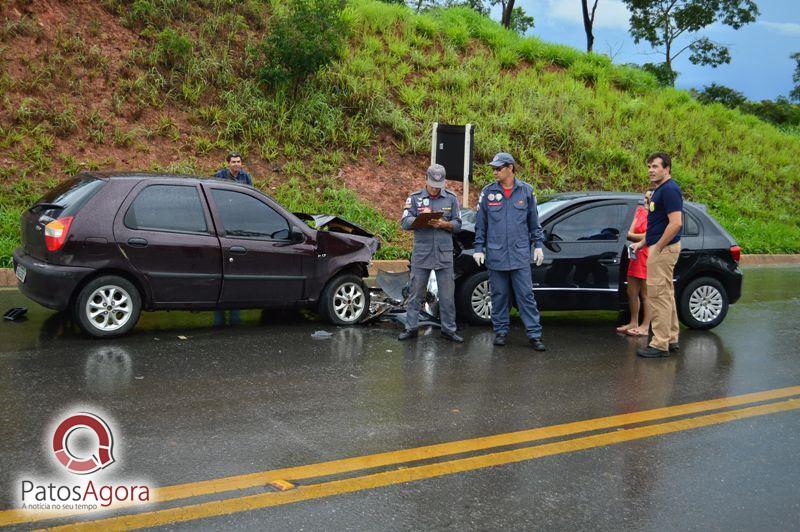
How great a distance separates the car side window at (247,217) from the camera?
27.1ft

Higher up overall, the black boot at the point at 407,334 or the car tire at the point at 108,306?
the car tire at the point at 108,306

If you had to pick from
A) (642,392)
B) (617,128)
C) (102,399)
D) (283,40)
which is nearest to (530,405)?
(642,392)

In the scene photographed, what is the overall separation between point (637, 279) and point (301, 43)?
10.9 m

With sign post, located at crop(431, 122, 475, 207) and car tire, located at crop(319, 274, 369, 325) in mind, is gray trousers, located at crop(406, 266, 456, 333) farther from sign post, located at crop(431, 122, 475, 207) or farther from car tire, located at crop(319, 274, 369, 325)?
sign post, located at crop(431, 122, 475, 207)

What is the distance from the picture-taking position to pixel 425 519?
13.1 ft

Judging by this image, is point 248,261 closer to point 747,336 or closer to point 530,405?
point 530,405

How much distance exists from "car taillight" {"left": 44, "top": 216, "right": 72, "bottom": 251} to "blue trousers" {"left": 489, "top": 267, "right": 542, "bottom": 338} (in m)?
4.07

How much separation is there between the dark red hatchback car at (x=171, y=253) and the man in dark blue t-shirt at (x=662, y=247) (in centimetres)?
304

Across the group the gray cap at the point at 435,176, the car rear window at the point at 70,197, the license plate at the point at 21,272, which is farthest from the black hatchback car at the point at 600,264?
the license plate at the point at 21,272

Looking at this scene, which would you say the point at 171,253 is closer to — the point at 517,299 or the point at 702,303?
the point at 517,299

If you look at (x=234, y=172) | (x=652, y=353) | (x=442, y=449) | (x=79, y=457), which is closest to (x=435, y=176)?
(x=652, y=353)

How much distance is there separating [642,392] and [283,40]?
1329 centimetres

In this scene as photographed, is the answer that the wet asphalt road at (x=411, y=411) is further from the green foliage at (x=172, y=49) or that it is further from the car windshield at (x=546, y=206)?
the green foliage at (x=172, y=49)

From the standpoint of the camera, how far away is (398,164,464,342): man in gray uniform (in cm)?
815
